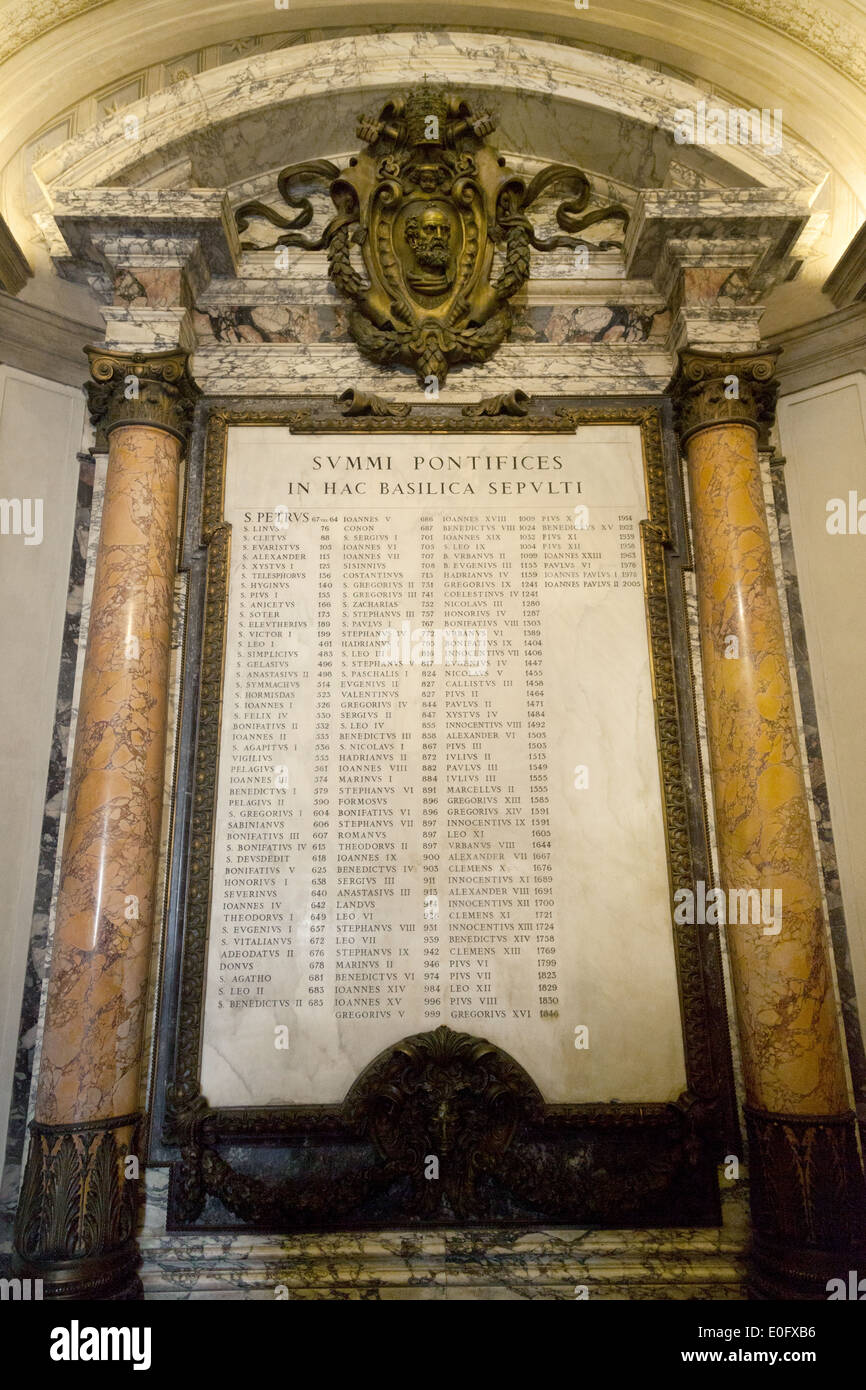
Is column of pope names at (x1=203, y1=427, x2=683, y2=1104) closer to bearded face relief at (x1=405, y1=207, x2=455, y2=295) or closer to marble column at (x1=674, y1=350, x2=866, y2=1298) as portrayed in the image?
marble column at (x1=674, y1=350, x2=866, y2=1298)

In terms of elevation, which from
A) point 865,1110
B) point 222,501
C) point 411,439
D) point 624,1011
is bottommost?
point 865,1110

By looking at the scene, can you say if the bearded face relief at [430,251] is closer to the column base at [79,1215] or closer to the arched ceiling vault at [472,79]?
the arched ceiling vault at [472,79]

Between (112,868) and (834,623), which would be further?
(834,623)

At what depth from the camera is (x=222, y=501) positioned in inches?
205

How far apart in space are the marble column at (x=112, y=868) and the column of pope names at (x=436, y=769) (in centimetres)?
40

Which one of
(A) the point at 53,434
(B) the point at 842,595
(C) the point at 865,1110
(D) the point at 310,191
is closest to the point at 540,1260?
(C) the point at 865,1110

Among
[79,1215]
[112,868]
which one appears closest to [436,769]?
[112,868]

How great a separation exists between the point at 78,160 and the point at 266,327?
138 cm

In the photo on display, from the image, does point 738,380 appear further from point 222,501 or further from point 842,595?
point 222,501

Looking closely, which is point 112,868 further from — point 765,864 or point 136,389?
point 765,864

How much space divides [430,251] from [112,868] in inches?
153

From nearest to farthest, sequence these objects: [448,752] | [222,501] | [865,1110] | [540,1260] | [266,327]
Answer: [540,1260] < [865,1110] < [448,752] < [222,501] < [266,327]

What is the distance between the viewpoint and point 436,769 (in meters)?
4.78

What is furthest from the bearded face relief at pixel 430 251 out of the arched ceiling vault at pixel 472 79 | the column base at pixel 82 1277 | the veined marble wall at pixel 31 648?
the column base at pixel 82 1277
